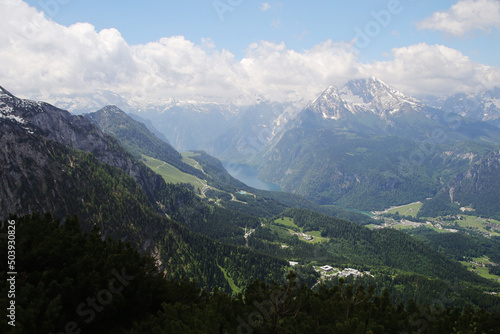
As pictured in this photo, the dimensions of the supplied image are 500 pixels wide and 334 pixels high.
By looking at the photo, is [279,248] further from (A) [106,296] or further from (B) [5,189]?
(A) [106,296]

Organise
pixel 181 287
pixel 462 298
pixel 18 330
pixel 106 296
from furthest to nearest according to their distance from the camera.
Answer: pixel 462 298, pixel 181 287, pixel 106 296, pixel 18 330

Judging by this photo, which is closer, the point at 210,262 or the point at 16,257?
the point at 16,257

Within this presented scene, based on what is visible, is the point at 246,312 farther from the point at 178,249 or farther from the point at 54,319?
the point at 178,249

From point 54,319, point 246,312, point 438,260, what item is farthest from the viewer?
point 438,260

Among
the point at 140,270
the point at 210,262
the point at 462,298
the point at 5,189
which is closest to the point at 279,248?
the point at 210,262

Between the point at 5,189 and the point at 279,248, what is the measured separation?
492ft

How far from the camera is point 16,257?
3172 centimetres

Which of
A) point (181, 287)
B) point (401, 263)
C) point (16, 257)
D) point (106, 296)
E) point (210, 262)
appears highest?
point (16, 257)

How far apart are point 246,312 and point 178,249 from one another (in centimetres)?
10982

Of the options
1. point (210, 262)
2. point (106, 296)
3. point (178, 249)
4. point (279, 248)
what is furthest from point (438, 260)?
point (106, 296)

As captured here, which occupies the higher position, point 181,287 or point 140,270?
point 140,270

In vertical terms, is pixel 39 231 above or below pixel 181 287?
above

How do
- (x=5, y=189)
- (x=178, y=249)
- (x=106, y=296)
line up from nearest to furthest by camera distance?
(x=106, y=296)
(x=5, y=189)
(x=178, y=249)

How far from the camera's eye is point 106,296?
3139 centimetres
